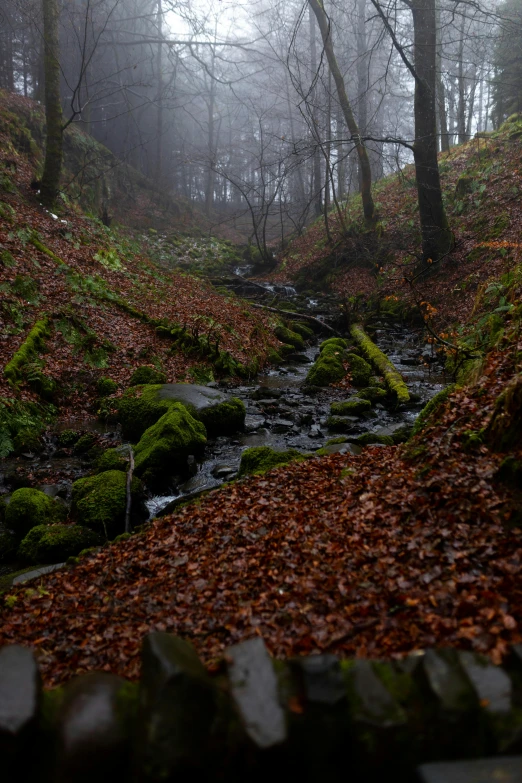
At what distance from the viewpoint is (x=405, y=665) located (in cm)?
235

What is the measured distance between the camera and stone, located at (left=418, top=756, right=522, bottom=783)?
188 cm

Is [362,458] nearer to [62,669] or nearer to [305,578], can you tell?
[305,578]

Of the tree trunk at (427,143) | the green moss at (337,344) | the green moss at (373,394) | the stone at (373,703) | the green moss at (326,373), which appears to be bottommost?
the stone at (373,703)

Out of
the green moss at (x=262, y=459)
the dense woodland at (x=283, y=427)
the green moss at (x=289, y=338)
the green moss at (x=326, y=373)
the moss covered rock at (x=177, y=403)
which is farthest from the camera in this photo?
the green moss at (x=289, y=338)

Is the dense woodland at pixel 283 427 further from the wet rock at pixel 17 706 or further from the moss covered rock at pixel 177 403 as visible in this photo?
the wet rock at pixel 17 706

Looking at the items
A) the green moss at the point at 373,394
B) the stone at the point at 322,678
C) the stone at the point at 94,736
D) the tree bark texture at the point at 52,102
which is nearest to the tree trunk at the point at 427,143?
the green moss at the point at 373,394

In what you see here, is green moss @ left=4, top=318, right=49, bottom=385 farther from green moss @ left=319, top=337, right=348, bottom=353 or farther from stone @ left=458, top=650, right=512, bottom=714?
stone @ left=458, top=650, right=512, bottom=714

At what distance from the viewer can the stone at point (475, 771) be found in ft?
6.17

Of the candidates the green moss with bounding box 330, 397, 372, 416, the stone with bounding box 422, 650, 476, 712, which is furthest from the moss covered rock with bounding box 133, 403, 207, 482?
the stone with bounding box 422, 650, 476, 712

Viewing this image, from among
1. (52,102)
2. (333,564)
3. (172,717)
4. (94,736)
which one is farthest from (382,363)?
(52,102)

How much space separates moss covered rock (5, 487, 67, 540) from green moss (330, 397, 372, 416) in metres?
5.01

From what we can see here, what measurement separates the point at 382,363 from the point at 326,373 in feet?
4.23

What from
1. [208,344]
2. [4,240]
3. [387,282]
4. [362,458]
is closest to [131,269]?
[4,240]

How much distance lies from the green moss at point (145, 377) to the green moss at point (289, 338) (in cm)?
520
